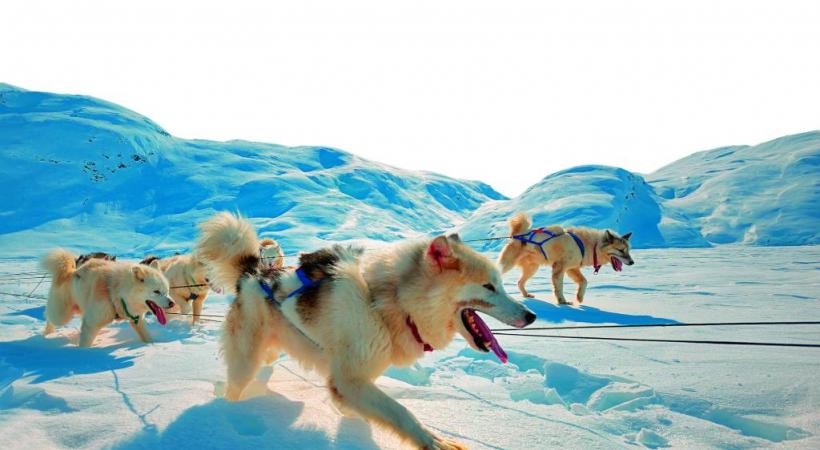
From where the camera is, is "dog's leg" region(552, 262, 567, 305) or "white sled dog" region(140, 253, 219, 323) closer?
"white sled dog" region(140, 253, 219, 323)

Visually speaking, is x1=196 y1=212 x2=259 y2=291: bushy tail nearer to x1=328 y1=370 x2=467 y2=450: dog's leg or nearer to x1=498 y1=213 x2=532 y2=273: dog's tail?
x1=328 y1=370 x2=467 y2=450: dog's leg

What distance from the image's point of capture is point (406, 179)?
6462 centimetres

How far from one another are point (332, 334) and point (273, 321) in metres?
0.62

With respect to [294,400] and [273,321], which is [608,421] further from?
[273,321]

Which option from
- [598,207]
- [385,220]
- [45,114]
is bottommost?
[385,220]

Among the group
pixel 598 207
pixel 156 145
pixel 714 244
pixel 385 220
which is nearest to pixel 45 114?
pixel 156 145

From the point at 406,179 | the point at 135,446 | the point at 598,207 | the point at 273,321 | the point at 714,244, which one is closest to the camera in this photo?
the point at 135,446

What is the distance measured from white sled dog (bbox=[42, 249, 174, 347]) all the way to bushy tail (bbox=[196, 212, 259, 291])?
9.45 feet

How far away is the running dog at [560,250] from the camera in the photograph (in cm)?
860

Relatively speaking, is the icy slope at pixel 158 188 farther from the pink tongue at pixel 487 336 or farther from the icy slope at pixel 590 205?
the pink tongue at pixel 487 336

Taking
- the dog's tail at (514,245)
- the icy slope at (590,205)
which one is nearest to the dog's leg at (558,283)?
the dog's tail at (514,245)

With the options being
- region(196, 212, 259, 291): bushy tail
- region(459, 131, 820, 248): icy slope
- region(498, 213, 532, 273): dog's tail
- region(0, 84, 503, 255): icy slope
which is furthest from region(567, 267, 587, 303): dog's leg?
region(0, 84, 503, 255): icy slope

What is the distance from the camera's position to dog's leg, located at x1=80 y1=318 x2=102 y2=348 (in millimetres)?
5434

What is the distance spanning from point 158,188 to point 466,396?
168 ft
